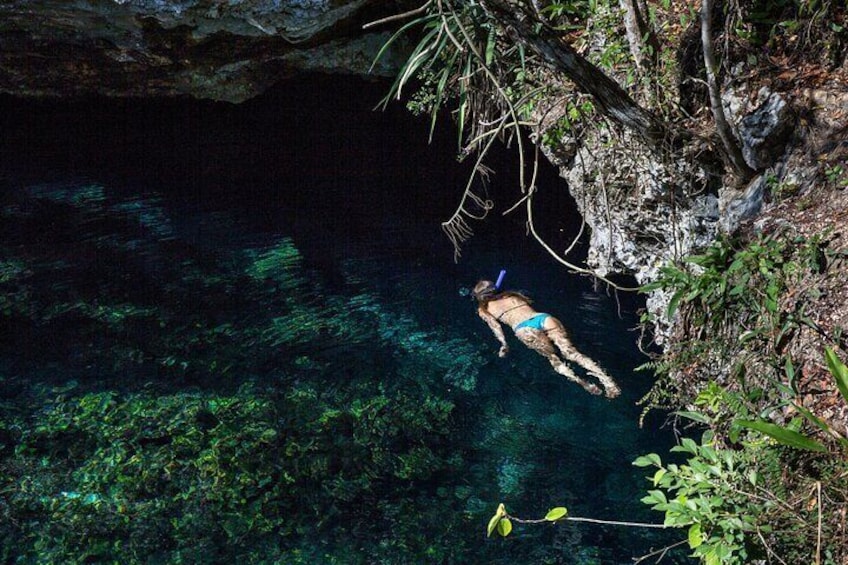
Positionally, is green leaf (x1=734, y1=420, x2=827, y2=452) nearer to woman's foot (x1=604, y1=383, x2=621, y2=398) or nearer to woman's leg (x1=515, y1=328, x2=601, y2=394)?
woman's foot (x1=604, y1=383, x2=621, y2=398)

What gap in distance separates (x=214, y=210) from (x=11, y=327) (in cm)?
314

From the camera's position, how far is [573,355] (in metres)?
6.53

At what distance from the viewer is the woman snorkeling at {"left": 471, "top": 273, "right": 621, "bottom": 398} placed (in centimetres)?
634

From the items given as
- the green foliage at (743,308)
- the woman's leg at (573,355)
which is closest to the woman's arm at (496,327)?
the woman's leg at (573,355)

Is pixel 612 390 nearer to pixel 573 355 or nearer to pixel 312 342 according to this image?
pixel 573 355

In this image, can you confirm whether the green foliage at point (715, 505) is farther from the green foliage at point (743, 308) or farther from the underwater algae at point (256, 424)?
the underwater algae at point (256, 424)

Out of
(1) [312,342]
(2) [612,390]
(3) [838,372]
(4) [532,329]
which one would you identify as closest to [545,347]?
(4) [532,329]

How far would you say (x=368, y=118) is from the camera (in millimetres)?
11812

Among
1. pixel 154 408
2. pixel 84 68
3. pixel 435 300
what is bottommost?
pixel 154 408

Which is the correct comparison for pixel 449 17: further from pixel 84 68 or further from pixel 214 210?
pixel 84 68

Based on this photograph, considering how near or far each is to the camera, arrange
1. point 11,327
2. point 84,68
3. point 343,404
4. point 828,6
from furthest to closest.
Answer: point 84,68, point 11,327, point 343,404, point 828,6

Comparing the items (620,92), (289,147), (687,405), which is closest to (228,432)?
(687,405)

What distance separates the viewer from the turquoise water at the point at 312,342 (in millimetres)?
5145

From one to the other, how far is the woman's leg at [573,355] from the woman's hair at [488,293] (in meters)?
0.60
